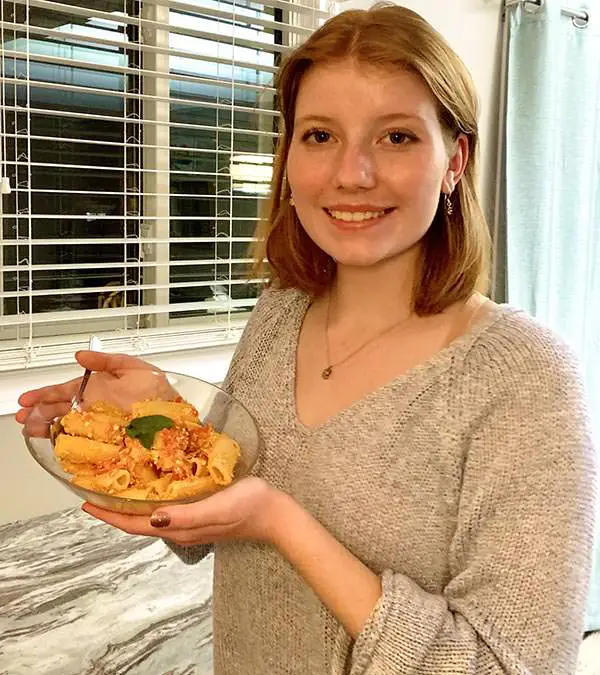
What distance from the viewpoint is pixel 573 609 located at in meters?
0.79

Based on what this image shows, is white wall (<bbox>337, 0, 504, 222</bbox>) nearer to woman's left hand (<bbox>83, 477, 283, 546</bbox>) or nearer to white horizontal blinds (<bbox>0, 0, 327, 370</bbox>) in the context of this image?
white horizontal blinds (<bbox>0, 0, 327, 370</bbox>)

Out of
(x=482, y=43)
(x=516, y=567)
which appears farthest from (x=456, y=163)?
(x=482, y=43)

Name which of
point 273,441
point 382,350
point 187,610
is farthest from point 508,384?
point 187,610

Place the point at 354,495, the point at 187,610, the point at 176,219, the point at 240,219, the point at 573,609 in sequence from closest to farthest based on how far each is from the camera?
the point at 573,609
the point at 354,495
the point at 187,610
the point at 176,219
the point at 240,219

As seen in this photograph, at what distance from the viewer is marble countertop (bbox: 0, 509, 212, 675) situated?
4.25ft

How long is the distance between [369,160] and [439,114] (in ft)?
0.36

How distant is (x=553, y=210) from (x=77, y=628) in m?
1.71

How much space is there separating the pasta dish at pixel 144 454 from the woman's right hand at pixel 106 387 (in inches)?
2.4

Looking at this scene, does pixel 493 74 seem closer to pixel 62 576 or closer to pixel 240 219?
pixel 240 219

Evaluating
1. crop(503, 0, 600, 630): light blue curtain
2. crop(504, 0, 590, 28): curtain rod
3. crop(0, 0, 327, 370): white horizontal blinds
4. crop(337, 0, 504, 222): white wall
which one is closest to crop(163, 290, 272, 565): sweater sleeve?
crop(0, 0, 327, 370): white horizontal blinds

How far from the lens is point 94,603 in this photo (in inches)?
54.2

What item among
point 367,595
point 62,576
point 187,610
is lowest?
point 187,610

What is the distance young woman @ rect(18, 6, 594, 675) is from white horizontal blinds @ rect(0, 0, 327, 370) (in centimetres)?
57

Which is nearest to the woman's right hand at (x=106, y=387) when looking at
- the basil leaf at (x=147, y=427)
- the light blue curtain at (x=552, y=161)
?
the basil leaf at (x=147, y=427)
